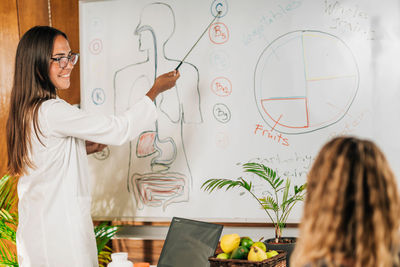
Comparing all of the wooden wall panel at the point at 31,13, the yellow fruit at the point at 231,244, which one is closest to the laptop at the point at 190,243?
the yellow fruit at the point at 231,244

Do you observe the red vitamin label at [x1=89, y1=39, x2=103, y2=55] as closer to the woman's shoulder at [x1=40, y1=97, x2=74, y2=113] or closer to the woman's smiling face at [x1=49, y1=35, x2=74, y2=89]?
the woman's smiling face at [x1=49, y1=35, x2=74, y2=89]

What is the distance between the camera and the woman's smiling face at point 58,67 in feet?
6.05

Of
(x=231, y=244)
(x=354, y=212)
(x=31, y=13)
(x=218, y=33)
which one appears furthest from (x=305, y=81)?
(x=31, y=13)

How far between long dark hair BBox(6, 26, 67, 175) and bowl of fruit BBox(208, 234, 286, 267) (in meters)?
0.78

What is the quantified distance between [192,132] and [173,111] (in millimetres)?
143

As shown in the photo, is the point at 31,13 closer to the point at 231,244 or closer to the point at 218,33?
the point at 218,33

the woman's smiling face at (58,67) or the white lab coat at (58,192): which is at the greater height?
the woman's smiling face at (58,67)

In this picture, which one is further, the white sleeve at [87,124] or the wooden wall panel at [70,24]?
the wooden wall panel at [70,24]

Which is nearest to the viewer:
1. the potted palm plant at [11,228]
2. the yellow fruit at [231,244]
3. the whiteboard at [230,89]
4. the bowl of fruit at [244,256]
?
the bowl of fruit at [244,256]

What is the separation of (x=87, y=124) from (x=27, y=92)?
26cm

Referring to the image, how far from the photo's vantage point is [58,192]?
1780 millimetres

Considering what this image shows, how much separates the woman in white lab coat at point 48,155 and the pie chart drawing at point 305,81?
2.30ft

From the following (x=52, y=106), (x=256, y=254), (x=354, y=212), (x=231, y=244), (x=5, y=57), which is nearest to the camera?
(x=354, y=212)

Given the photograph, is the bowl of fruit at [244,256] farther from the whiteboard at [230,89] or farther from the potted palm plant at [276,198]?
the whiteboard at [230,89]
